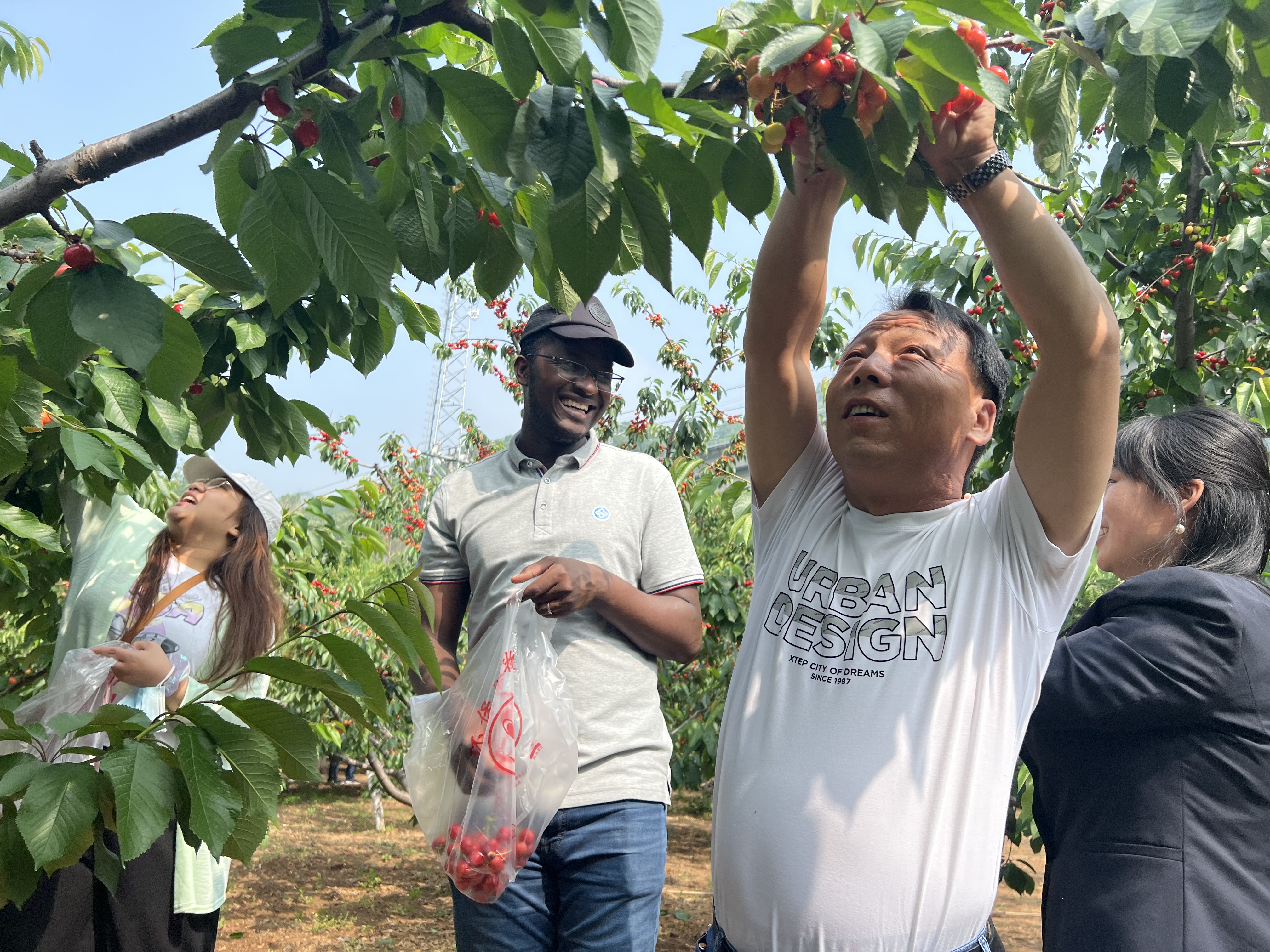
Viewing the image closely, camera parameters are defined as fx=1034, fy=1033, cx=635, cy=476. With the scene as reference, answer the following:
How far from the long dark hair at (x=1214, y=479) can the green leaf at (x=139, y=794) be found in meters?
1.62

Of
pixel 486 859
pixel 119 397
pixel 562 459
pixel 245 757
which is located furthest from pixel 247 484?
pixel 245 757

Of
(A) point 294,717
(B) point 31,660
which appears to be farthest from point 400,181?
(B) point 31,660

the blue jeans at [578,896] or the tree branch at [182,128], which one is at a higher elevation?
the tree branch at [182,128]

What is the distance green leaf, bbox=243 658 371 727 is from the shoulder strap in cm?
153

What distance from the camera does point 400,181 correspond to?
1.20m

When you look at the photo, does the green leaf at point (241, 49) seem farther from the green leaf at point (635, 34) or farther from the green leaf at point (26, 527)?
the green leaf at point (26, 527)

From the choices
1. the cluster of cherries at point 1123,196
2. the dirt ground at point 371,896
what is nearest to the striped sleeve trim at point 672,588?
the cluster of cherries at point 1123,196

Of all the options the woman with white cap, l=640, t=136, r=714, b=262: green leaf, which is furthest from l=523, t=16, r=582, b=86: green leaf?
the woman with white cap

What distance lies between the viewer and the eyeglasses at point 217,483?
303 cm

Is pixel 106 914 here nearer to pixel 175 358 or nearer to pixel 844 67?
pixel 175 358

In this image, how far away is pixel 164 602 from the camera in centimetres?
265

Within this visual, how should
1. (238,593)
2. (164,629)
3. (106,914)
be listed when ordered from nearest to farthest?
(106,914) → (164,629) → (238,593)

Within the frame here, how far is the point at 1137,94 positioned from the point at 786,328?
576 millimetres

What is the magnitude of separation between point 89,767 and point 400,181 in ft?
2.48
